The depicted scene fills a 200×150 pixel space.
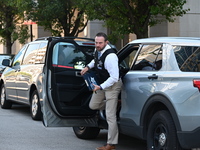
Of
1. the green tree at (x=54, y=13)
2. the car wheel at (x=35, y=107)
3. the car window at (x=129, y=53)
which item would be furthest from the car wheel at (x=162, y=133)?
the green tree at (x=54, y=13)

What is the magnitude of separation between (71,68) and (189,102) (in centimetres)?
326

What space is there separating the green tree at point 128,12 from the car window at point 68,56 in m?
8.48

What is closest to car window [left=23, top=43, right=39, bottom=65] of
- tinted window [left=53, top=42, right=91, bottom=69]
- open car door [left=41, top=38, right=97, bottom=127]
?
tinted window [left=53, top=42, right=91, bottom=69]

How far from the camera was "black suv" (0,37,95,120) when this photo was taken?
29.1 ft

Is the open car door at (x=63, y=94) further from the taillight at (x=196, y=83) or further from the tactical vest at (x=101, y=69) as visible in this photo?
the taillight at (x=196, y=83)

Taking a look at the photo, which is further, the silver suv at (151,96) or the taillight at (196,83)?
the silver suv at (151,96)

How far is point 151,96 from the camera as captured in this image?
23.4 ft

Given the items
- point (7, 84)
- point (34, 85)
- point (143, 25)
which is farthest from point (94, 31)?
point (34, 85)

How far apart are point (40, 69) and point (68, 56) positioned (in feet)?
7.72

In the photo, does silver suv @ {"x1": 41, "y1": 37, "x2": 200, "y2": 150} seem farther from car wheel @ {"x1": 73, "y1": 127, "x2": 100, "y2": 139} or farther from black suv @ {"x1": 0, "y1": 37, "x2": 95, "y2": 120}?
car wheel @ {"x1": 73, "y1": 127, "x2": 100, "y2": 139}

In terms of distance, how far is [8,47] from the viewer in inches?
1415

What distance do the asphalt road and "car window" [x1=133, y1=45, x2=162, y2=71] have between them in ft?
5.73

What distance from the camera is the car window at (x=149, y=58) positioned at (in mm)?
7346

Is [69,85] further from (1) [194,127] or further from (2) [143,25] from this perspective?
(2) [143,25]
